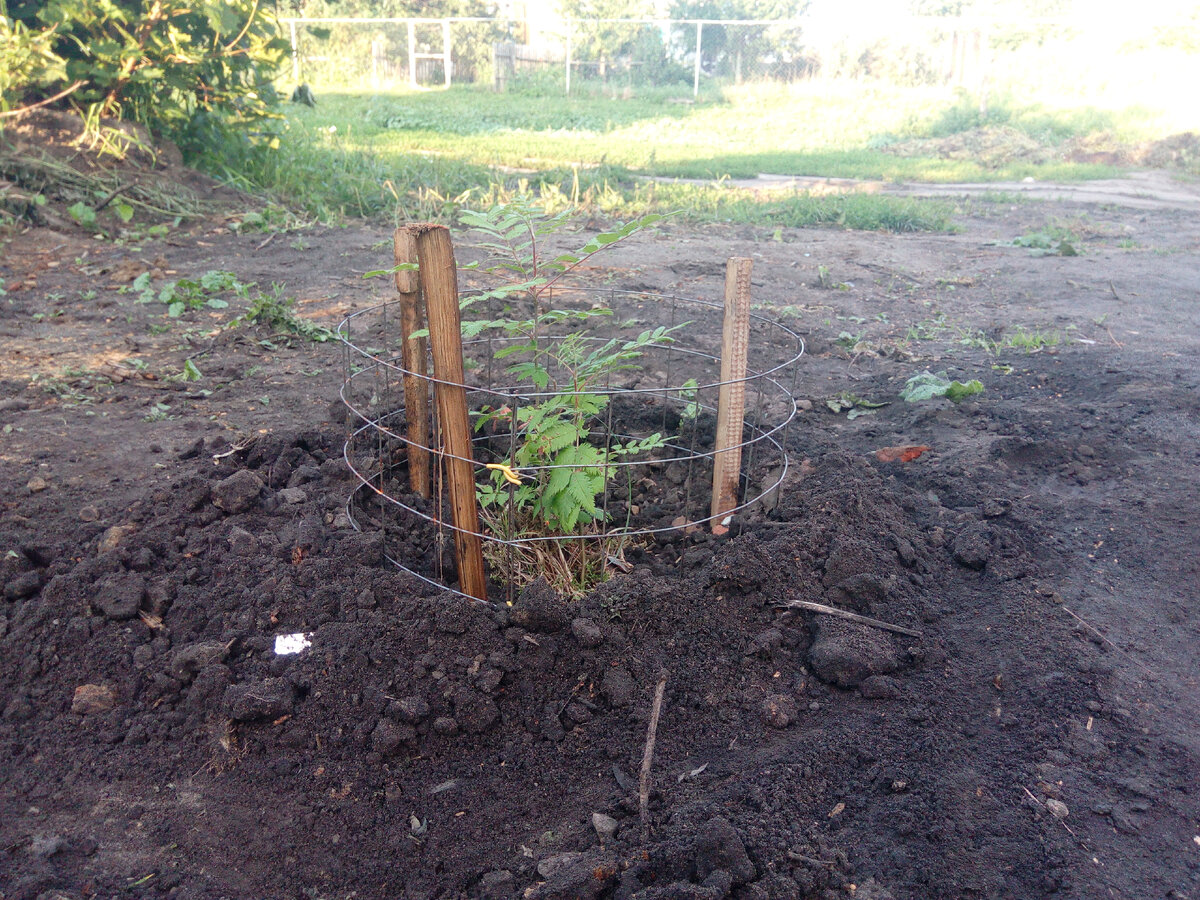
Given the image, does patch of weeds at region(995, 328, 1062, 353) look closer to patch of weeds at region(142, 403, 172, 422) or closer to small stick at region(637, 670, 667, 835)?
small stick at region(637, 670, 667, 835)

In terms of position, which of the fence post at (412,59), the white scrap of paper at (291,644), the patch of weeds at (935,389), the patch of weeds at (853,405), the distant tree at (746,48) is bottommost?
the white scrap of paper at (291,644)

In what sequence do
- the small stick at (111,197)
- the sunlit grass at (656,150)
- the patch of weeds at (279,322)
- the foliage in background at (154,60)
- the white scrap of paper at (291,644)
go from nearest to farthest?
the white scrap of paper at (291,644)
the patch of weeds at (279,322)
the foliage in background at (154,60)
the small stick at (111,197)
the sunlit grass at (656,150)

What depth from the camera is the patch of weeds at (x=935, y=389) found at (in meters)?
4.46

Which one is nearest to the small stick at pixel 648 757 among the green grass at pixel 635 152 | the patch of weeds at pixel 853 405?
the green grass at pixel 635 152

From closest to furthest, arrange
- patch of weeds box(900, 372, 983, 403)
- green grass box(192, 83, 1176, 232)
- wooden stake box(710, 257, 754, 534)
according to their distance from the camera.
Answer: wooden stake box(710, 257, 754, 534), patch of weeds box(900, 372, 983, 403), green grass box(192, 83, 1176, 232)

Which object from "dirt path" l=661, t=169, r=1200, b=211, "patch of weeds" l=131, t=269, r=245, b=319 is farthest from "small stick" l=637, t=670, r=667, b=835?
"dirt path" l=661, t=169, r=1200, b=211

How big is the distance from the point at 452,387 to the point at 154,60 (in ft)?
21.3

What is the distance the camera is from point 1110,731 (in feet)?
7.61

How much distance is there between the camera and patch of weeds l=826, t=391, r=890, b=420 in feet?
14.9

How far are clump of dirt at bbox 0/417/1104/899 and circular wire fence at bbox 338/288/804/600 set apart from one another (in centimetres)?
22

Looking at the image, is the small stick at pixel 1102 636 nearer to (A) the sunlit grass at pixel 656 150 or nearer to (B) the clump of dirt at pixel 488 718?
(B) the clump of dirt at pixel 488 718

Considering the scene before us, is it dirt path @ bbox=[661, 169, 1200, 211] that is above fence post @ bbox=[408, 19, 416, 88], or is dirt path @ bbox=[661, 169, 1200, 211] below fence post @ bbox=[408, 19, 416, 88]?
below

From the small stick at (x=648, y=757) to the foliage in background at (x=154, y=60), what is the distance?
6727 millimetres

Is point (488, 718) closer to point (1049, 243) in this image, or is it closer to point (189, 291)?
point (189, 291)
